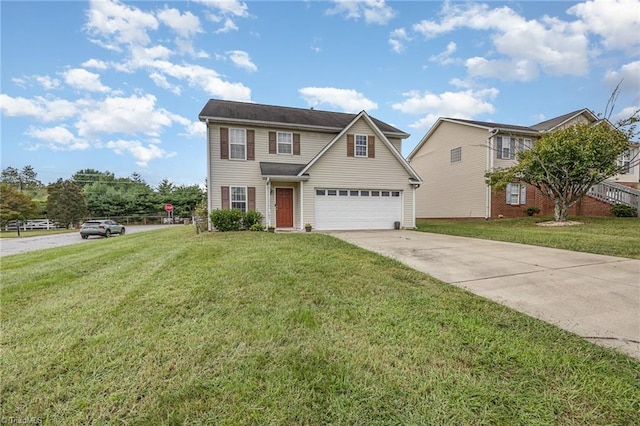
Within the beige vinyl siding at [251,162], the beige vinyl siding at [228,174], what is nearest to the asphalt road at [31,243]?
the beige vinyl siding at [228,174]

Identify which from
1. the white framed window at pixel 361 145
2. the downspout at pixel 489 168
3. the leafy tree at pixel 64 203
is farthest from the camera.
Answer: the leafy tree at pixel 64 203

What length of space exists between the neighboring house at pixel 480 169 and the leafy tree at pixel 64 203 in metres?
37.7

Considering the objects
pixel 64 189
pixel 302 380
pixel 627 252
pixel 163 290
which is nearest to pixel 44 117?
pixel 64 189

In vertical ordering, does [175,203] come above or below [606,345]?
above

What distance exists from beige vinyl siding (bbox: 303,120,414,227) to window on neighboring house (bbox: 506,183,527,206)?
8552 millimetres

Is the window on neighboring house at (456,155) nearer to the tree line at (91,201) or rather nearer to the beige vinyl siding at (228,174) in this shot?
the beige vinyl siding at (228,174)

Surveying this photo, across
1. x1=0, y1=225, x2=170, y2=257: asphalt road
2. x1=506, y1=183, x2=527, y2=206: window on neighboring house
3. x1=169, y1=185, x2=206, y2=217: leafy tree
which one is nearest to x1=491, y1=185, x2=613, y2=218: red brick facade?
x1=506, y1=183, x2=527, y2=206: window on neighboring house

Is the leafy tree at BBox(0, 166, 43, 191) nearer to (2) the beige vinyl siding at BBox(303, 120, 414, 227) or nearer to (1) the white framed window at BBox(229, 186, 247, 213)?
(1) the white framed window at BBox(229, 186, 247, 213)

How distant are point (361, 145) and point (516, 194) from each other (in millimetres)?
12277

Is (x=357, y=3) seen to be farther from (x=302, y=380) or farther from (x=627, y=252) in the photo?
(x=302, y=380)

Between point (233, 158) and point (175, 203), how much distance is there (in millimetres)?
31482

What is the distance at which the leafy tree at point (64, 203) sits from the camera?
100 feet

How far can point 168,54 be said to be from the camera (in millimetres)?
13695

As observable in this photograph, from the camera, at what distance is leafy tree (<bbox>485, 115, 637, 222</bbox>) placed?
41.7 ft
